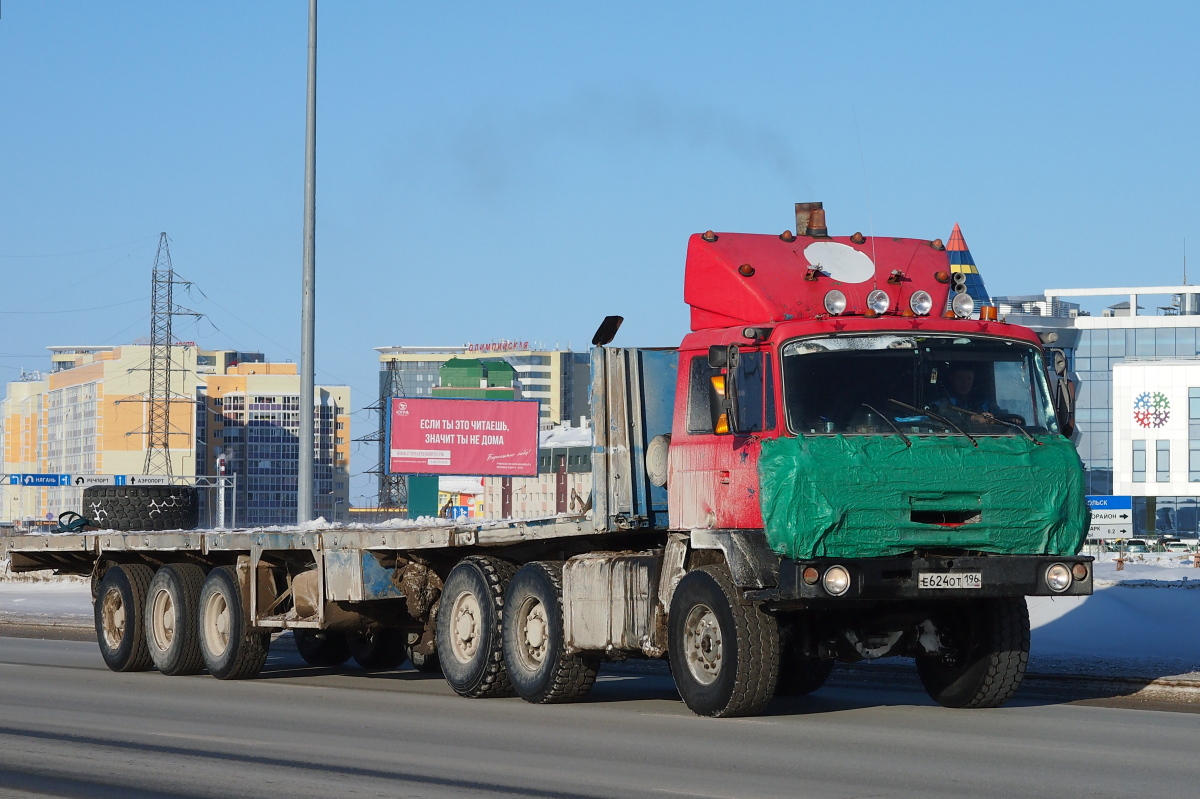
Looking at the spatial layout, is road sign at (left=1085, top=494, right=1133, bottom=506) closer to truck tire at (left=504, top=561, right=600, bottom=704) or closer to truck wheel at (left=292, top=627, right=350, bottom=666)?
truck wheel at (left=292, top=627, right=350, bottom=666)

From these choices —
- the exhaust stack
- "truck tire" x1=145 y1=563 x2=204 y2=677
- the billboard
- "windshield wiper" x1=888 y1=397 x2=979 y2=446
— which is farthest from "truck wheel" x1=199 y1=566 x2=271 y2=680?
the billboard

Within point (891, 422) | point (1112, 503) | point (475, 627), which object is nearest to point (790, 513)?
point (891, 422)

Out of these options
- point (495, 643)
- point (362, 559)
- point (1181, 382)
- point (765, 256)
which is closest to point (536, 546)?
point (495, 643)

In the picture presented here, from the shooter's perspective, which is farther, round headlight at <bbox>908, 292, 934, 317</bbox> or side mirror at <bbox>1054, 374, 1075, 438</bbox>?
round headlight at <bbox>908, 292, 934, 317</bbox>

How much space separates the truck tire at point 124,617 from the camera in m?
18.5

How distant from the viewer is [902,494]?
11.0 metres

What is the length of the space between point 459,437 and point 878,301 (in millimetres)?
73171

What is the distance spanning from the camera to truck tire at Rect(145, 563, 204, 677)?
699 inches

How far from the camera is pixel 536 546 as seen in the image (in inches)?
556

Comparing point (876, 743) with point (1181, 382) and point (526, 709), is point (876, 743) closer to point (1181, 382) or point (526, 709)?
point (526, 709)

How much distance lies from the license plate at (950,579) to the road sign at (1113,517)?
72.9m

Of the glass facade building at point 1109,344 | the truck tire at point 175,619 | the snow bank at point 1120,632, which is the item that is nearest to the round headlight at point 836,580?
the snow bank at point 1120,632

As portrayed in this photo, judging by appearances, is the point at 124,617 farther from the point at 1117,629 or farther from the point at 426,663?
the point at 1117,629

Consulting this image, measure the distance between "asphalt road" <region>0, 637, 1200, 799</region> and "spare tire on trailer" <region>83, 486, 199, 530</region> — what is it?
540 centimetres
